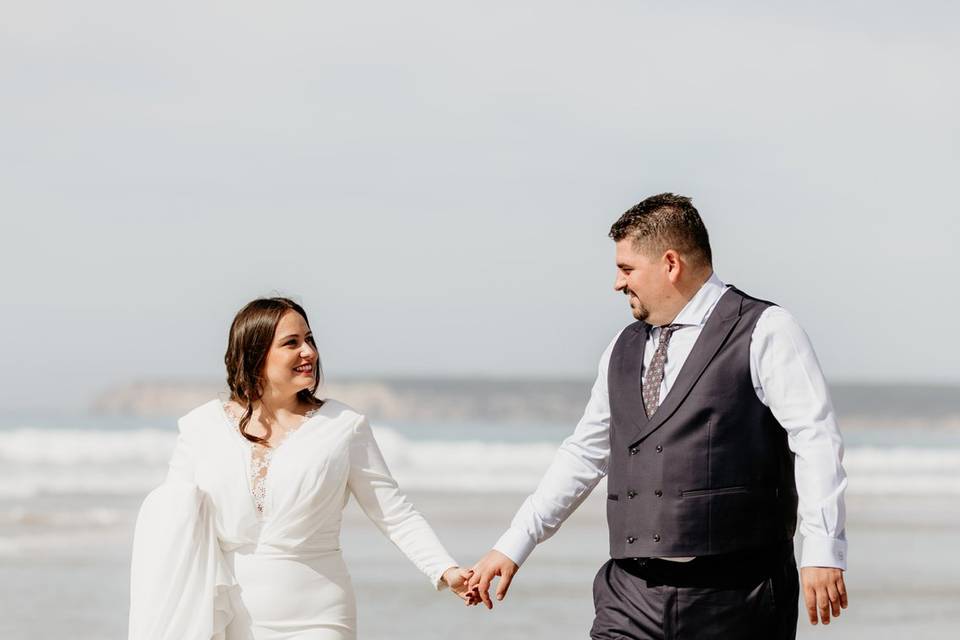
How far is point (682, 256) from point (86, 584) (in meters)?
5.44

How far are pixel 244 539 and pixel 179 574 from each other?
21 centimetres

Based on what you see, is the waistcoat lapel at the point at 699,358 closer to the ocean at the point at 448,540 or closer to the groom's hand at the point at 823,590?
the groom's hand at the point at 823,590

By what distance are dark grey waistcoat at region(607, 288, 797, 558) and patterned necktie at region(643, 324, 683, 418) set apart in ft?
0.16

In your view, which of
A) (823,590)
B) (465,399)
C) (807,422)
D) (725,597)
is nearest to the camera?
(823,590)

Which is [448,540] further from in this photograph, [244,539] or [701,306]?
[701,306]

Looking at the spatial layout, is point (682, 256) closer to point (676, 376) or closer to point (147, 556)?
point (676, 376)

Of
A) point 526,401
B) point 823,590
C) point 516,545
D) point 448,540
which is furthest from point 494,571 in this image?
point 526,401

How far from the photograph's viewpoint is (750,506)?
3623mm

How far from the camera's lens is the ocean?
23.4ft

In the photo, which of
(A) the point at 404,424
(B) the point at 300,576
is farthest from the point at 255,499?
(A) the point at 404,424

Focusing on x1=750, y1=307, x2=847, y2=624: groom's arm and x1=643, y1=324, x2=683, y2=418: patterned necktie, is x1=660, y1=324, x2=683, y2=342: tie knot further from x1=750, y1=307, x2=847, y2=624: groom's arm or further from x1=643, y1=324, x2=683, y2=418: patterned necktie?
x1=750, y1=307, x2=847, y2=624: groom's arm

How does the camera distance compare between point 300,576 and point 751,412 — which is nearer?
point 751,412

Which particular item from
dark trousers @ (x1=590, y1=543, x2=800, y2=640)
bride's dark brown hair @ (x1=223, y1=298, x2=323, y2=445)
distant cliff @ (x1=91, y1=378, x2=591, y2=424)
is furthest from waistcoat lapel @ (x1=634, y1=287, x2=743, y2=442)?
distant cliff @ (x1=91, y1=378, x2=591, y2=424)

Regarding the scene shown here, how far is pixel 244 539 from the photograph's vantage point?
3986 mm
